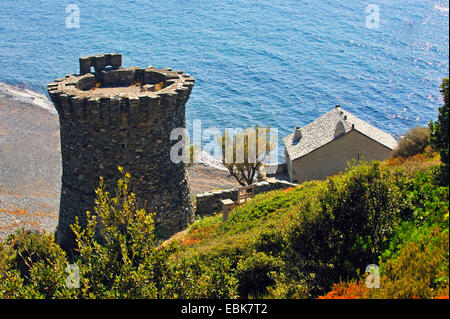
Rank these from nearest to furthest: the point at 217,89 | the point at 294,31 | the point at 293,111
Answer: the point at 293,111 → the point at 217,89 → the point at 294,31

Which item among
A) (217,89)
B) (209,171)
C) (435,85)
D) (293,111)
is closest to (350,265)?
(209,171)

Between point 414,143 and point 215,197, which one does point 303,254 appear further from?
point 215,197

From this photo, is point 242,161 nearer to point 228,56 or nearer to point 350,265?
point 350,265

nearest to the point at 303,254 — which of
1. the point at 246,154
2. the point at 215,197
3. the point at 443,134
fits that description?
the point at 443,134

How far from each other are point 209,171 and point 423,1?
11082cm

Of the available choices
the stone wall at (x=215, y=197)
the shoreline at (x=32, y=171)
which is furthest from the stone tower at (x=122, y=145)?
the shoreline at (x=32, y=171)

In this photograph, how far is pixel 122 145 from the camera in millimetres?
25562

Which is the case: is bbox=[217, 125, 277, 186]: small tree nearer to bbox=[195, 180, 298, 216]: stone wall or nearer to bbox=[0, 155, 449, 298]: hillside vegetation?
bbox=[195, 180, 298, 216]: stone wall

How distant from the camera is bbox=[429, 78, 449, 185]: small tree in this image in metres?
12.3

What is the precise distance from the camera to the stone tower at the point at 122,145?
82.0 ft

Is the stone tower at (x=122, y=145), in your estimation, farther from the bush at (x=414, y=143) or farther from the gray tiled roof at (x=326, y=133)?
the gray tiled roof at (x=326, y=133)

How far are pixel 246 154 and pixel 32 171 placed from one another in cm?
2667

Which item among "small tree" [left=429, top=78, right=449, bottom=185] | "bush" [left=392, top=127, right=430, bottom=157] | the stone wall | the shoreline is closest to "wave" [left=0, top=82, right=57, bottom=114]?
the shoreline

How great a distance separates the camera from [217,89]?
296 ft
